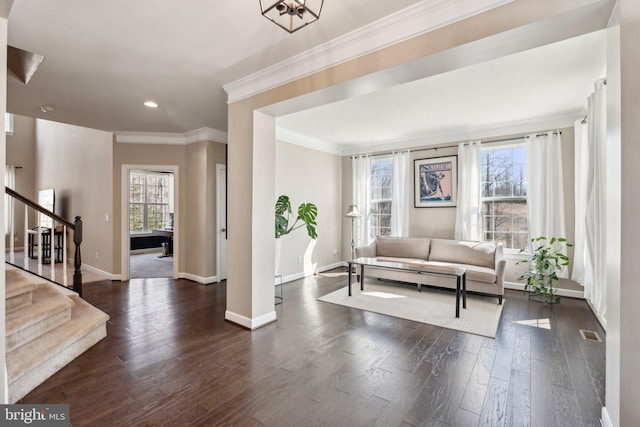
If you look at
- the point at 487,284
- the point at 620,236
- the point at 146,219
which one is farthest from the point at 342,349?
the point at 146,219

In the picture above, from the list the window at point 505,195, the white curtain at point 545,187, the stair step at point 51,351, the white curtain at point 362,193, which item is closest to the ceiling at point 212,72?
the white curtain at point 545,187

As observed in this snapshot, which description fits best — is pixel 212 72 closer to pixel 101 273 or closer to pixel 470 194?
pixel 470 194

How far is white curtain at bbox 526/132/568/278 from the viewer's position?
4344mm

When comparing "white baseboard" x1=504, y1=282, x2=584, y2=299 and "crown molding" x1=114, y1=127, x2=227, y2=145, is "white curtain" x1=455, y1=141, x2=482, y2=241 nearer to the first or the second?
"white baseboard" x1=504, y1=282, x2=584, y2=299

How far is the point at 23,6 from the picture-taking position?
1985 mm

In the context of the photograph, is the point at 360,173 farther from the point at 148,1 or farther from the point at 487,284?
the point at 148,1

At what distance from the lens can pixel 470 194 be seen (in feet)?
16.4

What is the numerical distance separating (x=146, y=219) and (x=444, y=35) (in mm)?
9405

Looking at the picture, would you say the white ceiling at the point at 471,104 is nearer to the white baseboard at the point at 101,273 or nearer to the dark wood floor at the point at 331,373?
the dark wood floor at the point at 331,373

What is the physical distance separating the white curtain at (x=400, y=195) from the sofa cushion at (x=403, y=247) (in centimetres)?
36

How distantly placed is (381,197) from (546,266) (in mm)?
2939

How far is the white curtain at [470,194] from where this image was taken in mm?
4984

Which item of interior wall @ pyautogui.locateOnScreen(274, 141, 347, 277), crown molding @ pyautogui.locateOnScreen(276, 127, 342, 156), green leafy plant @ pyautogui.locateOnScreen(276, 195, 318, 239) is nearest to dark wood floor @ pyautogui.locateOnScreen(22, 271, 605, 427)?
green leafy plant @ pyautogui.locateOnScreen(276, 195, 318, 239)

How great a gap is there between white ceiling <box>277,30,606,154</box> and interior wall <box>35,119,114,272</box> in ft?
10.9
